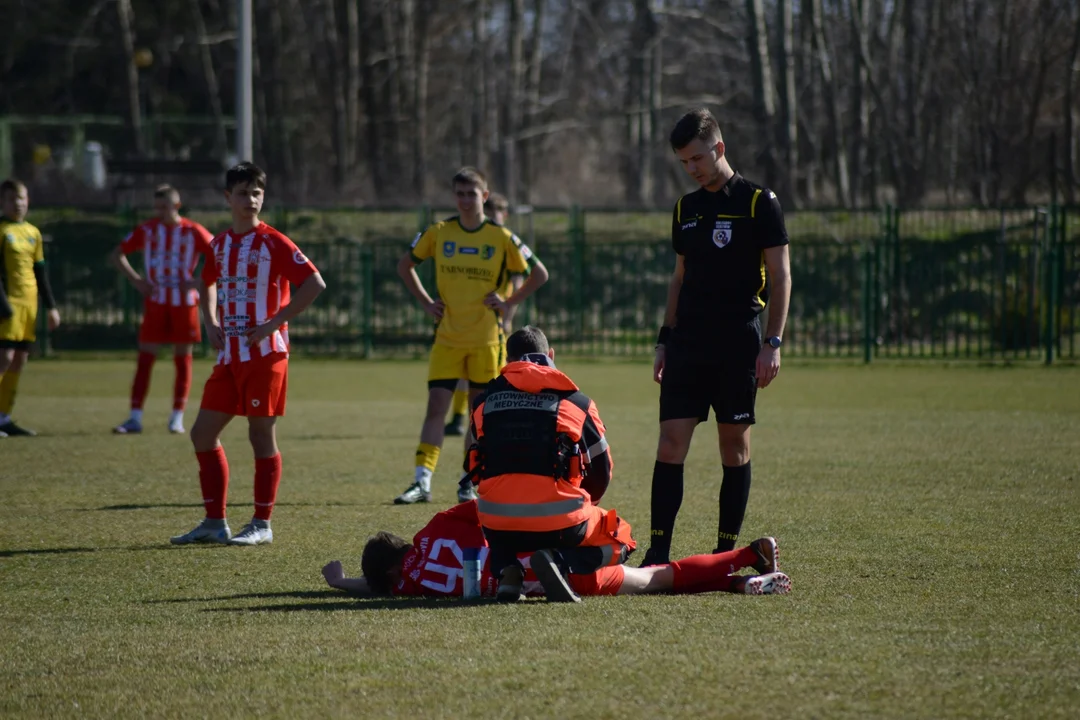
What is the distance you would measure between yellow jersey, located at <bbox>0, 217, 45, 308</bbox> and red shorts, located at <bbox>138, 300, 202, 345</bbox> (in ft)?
3.92

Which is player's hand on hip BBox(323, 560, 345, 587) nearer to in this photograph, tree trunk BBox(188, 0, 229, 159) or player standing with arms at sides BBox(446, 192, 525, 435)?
player standing with arms at sides BBox(446, 192, 525, 435)

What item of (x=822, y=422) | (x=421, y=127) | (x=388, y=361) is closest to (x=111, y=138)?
(x=421, y=127)

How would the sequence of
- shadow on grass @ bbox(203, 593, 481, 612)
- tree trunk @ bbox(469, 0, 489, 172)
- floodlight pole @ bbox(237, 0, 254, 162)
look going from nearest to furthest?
shadow on grass @ bbox(203, 593, 481, 612) → floodlight pole @ bbox(237, 0, 254, 162) → tree trunk @ bbox(469, 0, 489, 172)

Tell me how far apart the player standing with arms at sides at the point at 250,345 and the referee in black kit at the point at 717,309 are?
2.23m

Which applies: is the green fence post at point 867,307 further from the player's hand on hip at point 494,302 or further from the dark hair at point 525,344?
the dark hair at point 525,344

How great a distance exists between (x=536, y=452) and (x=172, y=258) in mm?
8864

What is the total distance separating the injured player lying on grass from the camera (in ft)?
18.9

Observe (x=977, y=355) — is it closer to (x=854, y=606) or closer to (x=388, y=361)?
(x=388, y=361)

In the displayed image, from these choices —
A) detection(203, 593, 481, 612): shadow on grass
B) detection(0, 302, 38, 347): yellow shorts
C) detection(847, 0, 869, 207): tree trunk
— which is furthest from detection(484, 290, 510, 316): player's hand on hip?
detection(847, 0, 869, 207): tree trunk

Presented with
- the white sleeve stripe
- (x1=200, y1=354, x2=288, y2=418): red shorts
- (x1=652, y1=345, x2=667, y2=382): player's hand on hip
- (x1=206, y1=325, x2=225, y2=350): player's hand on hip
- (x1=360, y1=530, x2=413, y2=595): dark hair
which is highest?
(x1=206, y1=325, x2=225, y2=350): player's hand on hip

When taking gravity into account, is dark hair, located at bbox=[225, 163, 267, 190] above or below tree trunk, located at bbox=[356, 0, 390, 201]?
below

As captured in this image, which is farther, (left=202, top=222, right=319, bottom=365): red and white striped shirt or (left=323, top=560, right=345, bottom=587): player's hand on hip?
(left=202, top=222, right=319, bottom=365): red and white striped shirt

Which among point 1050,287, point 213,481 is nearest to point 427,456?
point 213,481

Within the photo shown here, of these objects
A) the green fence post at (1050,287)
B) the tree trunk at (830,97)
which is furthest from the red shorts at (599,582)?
the tree trunk at (830,97)
